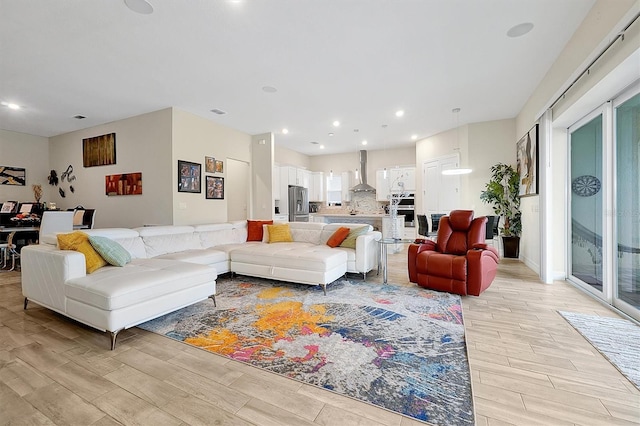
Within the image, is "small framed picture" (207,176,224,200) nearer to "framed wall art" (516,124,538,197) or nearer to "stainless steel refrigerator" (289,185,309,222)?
"stainless steel refrigerator" (289,185,309,222)

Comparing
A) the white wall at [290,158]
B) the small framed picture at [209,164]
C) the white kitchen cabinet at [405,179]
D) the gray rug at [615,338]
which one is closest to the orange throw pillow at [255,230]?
the small framed picture at [209,164]

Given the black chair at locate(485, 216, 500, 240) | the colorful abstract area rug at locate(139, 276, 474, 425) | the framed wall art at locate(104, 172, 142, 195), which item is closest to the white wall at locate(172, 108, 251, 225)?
the framed wall art at locate(104, 172, 142, 195)

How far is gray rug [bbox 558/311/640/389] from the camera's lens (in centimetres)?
191

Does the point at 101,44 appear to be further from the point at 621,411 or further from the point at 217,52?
the point at 621,411

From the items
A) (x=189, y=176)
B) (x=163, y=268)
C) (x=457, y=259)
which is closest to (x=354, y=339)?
(x=457, y=259)

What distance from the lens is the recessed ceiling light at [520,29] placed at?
110 inches

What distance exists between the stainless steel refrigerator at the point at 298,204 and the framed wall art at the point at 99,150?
4.20 metres

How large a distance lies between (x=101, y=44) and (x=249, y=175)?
4007 mm

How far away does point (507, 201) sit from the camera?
5.63m

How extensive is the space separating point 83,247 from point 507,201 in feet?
22.5

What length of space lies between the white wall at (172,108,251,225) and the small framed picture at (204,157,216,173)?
0.27 ft

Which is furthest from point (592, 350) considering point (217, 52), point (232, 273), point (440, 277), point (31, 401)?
point (217, 52)

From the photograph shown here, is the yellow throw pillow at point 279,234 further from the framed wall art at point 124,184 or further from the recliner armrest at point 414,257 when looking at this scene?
the framed wall art at point 124,184

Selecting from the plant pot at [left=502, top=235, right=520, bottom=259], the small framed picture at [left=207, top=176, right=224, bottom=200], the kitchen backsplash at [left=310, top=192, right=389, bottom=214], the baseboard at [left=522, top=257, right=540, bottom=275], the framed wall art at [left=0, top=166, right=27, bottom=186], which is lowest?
the baseboard at [left=522, top=257, right=540, bottom=275]
